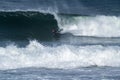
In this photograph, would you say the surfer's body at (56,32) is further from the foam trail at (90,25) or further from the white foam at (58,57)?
the white foam at (58,57)

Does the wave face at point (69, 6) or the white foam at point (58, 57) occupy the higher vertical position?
the wave face at point (69, 6)

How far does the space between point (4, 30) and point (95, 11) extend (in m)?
10.6

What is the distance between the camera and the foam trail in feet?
122

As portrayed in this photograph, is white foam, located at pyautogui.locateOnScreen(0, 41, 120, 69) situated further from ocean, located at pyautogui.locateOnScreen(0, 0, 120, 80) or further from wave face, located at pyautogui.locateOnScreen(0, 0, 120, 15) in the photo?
wave face, located at pyautogui.locateOnScreen(0, 0, 120, 15)

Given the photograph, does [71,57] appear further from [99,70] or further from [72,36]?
[72,36]

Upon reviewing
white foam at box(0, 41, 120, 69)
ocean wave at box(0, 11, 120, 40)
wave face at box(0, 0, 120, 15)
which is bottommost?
white foam at box(0, 41, 120, 69)

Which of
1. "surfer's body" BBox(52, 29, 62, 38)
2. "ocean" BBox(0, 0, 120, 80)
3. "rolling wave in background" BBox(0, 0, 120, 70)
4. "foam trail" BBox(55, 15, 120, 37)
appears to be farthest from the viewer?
"foam trail" BBox(55, 15, 120, 37)

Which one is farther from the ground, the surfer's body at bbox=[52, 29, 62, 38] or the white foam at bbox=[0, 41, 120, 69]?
the surfer's body at bbox=[52, 29, 62, 38]

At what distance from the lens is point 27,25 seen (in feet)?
119

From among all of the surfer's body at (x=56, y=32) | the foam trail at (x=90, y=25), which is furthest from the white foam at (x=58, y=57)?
the foam trail at (x=90, y=25)

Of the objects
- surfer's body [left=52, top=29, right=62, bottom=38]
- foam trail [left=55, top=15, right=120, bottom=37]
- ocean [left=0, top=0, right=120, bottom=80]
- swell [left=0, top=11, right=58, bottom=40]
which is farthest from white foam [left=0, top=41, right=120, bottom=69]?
foam trail [left=55, top=15, right=120, bottom=37]

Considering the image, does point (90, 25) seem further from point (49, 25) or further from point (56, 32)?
point (56, 32)

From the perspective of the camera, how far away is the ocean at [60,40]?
22953 millimetres

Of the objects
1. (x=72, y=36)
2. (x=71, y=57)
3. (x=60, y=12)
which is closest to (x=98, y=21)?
(x=60, y=12)
